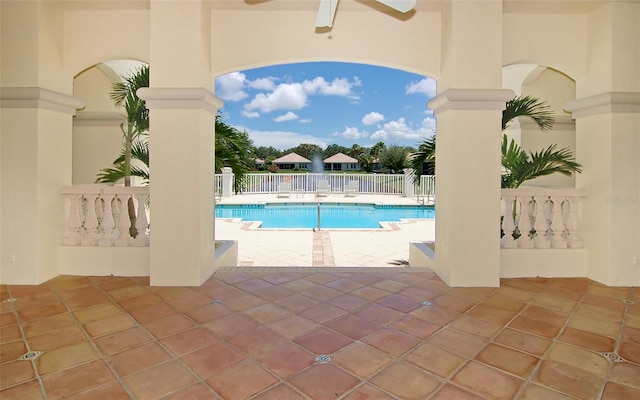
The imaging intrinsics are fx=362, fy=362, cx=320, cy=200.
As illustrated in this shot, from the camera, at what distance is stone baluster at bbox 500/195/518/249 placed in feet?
14.3

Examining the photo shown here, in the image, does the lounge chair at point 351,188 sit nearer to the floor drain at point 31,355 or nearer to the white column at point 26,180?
the white column at point 26,180

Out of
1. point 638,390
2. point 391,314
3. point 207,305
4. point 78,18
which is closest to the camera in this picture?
point 638,390

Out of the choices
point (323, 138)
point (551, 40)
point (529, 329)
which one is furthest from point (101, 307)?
point (323, 138)

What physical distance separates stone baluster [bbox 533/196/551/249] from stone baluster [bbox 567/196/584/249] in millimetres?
274

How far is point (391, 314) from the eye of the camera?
315 centimetres

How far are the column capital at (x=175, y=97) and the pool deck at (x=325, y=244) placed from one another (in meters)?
3.06

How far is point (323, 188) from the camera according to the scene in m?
16.5

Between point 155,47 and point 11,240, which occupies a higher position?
point 155,47

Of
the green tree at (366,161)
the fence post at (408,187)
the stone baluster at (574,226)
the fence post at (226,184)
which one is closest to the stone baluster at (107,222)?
the stone baluster at (574,226)

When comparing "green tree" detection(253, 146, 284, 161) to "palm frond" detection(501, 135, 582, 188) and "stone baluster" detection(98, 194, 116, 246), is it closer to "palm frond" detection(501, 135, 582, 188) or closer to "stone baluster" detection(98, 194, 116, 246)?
"stone baluster" detection(98, 194, 116, 246)

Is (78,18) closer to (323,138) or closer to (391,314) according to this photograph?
Answer: (391,314)

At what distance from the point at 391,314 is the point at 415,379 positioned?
970mm

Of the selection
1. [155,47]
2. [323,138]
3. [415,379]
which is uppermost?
[323,138]

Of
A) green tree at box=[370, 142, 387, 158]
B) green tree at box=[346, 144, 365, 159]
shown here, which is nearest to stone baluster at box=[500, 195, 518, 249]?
green tree at box=[370, 142, 387, 158]
